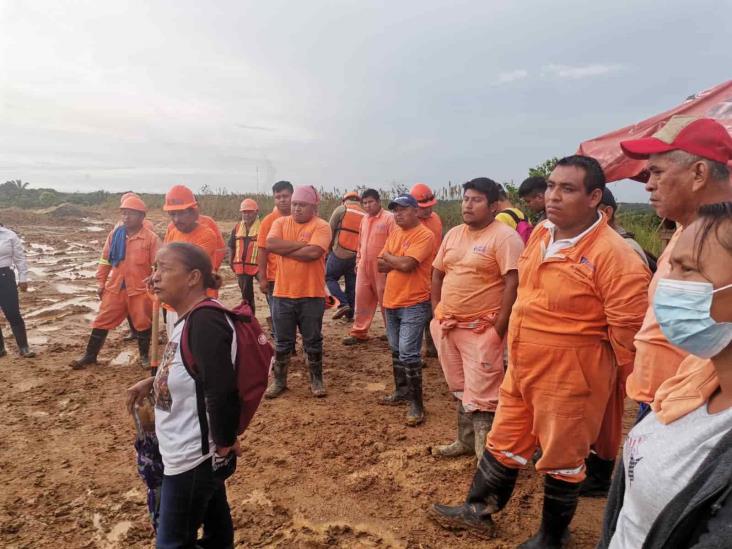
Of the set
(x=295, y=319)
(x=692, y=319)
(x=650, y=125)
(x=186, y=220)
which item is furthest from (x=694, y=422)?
(x=186, y=220)

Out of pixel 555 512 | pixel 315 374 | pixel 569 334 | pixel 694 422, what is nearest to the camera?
pixel 694 422

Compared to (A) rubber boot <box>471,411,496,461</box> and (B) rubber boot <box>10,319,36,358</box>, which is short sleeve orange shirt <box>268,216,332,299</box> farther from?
(B) rubber boot <box>10,319,36,358</box>

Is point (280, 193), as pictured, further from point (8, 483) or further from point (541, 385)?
point (541, 385)

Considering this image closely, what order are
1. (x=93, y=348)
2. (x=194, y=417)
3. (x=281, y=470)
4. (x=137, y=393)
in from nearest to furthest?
1. (x=194, y=417)
2. (x=137, y=393)
3. (x=281, y=470)
4. (x=93, y=348)

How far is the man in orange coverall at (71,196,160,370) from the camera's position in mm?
5645

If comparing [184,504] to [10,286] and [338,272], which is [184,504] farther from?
[338,272]

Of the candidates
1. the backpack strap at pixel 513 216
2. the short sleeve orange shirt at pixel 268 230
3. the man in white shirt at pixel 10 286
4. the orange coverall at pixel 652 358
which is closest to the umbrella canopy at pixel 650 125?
the backpack strap at pixel 513 216

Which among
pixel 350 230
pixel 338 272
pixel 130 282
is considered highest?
pixel 350 230

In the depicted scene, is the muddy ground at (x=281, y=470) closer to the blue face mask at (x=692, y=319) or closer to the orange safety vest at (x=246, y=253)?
the orange safety vest at (x=246, y=253)

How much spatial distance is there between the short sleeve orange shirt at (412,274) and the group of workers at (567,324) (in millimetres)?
14

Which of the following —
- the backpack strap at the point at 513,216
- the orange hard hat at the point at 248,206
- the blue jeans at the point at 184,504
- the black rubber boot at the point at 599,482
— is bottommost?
the black rubber boot at the point at 599,482

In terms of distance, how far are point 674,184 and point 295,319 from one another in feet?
11.4

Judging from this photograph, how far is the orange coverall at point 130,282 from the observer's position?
5.66 metres

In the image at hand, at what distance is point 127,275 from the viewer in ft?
18.6
